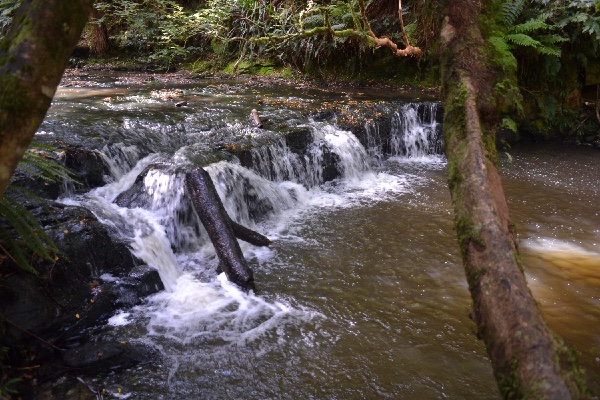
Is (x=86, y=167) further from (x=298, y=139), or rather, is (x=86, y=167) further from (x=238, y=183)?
(x=298, y=139)

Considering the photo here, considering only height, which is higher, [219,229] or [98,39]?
[98,39]

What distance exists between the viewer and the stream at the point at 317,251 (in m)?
3.33

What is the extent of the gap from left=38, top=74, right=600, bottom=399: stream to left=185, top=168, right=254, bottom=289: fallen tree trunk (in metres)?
0.20

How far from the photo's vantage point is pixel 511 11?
9.54m

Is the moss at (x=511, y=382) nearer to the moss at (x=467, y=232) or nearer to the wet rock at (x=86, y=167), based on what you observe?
the moss at (x=467, y=232)

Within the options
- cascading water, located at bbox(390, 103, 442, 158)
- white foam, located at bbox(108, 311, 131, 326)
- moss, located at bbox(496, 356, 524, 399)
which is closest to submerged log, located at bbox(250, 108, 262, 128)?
cascading water, located at bbox(390, 103, 442, 158)

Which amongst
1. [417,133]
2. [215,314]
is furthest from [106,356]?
[417,133]

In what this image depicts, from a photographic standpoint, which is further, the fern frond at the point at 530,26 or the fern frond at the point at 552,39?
the fern frond at the point at 552,39

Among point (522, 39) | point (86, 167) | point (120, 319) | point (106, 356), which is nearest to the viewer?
point (106, 356)

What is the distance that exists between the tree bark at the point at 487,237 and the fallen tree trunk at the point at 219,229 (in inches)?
116

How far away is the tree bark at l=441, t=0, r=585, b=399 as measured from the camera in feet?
3.94

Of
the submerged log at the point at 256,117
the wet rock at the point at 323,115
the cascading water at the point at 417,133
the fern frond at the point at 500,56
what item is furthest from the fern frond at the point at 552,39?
the submerged log at the point at 256,117

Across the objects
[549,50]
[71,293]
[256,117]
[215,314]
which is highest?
[549,50]

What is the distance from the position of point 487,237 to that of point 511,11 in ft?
32.3
